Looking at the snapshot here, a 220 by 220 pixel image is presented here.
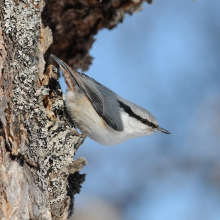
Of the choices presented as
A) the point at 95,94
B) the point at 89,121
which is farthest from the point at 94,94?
the point at 89,121

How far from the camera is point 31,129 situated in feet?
7.08

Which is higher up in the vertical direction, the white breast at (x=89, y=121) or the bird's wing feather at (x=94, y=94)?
the bird's wing feather at (x=94, y=94)

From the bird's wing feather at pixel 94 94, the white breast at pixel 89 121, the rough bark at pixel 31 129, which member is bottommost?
the rough bark at pixel 31 129

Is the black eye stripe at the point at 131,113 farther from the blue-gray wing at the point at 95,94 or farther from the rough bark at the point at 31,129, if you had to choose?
the rough bark at the point at 31,129

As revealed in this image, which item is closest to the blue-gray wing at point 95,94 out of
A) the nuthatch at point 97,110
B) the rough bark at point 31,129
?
the nuthatch at point 97,110

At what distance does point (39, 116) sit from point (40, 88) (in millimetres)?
170

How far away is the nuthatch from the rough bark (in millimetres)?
80

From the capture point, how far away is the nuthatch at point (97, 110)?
270 centimetres

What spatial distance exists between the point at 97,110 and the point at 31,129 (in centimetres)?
68

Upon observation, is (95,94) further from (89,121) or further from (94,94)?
(89,121)

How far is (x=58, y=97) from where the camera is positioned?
8.66 ft

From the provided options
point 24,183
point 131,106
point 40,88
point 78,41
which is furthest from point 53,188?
point 78,41

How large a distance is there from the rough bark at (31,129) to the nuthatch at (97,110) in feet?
→ 0.26

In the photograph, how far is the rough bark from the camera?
77.9 inches
